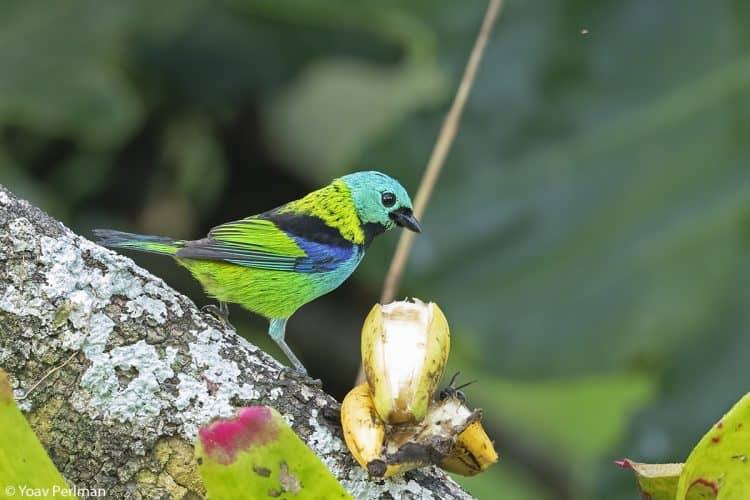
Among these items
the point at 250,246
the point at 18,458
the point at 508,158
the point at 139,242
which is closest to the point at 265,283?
the point at 250,246

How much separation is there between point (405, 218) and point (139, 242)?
723mm

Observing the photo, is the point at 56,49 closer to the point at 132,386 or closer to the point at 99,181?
the point at 99,181

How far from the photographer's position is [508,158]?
4.27 metres

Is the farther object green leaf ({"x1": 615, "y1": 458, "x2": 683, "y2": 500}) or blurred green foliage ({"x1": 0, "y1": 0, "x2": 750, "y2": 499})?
blurred green foliage ({"x1": 0, "y1": 0, "x2": 750, "y2": 499})

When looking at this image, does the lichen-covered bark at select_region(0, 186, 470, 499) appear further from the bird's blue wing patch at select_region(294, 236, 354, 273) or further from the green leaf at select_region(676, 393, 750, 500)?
the bird's blue wing patch at select_region(294, 236, 354, 273)

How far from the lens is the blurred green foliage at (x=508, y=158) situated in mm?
3998

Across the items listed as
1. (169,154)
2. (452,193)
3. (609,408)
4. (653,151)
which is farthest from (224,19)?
(609,408)

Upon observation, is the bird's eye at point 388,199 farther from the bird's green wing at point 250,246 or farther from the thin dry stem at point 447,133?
the bird's green wing at point 250,246

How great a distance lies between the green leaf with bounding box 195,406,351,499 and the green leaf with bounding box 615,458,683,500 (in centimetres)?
59

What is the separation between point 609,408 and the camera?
7.15 metres

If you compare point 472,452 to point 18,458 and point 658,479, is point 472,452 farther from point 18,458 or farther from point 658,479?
point 18,458

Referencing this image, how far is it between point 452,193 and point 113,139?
53.5 inches

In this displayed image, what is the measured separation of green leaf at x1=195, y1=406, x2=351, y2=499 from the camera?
1.42 meters

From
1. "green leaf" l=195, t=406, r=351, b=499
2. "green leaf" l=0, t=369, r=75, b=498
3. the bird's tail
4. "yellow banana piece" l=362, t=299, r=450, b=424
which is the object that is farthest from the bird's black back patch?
"green leaf" l=0, t=369, r=75, b=498
